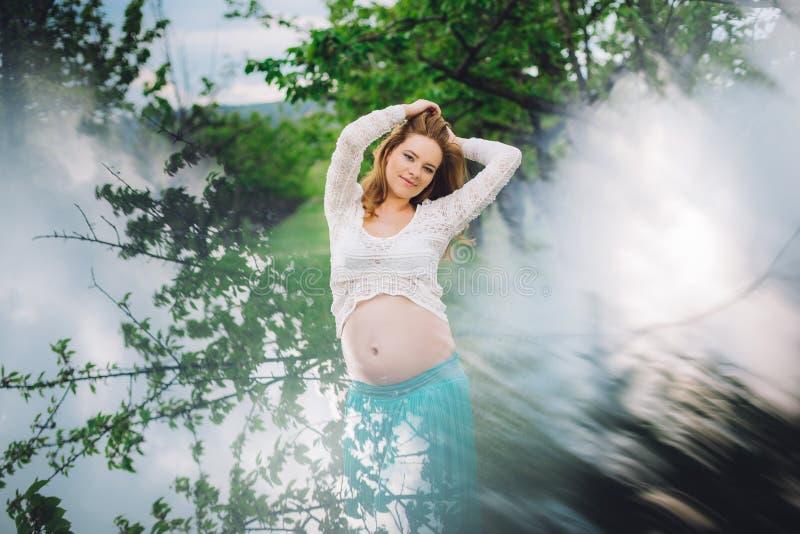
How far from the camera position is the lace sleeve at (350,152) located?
1953mm

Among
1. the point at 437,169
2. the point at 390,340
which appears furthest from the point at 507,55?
the point at 390,340

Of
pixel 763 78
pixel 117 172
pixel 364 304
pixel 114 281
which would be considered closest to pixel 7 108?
pixel 117 172

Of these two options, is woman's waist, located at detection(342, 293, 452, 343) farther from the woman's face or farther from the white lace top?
the woman's face

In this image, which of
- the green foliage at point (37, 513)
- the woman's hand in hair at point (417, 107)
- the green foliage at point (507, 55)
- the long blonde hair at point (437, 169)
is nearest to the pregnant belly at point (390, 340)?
the long blonde hair at point (437, 169)

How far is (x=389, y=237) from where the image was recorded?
195 centimetres

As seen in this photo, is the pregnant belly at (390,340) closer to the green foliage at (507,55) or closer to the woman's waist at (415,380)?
the woman's waist at (415,380)

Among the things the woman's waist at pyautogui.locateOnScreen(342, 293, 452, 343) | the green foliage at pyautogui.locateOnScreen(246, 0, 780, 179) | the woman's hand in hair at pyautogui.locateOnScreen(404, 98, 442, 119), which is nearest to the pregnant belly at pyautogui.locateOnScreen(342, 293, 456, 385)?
the woman's waist at pyautogui.locateOnScreen(342, 293, 452, 343)

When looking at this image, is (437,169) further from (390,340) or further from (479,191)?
(390,340)

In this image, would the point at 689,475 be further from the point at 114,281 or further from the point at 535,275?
the point at 114,281

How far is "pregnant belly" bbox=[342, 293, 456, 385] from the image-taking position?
1.85 m

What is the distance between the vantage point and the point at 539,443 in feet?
8.57

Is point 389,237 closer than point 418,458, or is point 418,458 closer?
point 418,458

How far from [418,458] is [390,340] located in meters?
0.43

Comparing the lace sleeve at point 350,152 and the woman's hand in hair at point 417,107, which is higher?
the woman's hand in hair at point 417,107
